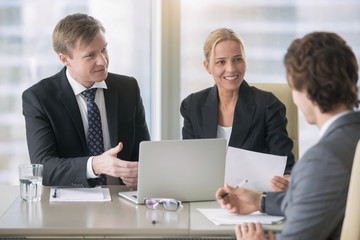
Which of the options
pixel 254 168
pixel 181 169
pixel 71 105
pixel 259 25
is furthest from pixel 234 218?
pixel 259 25

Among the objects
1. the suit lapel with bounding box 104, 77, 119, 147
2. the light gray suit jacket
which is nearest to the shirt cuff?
the suit lapel with bounding box 104, 77, 119, 147

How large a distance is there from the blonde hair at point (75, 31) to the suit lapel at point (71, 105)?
0.18 m

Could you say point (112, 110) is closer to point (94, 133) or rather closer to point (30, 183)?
point (94, 133)

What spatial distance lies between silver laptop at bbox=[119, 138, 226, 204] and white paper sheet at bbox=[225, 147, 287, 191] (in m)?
0.17

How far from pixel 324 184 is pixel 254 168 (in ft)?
2.69

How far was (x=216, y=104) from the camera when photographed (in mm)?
3062

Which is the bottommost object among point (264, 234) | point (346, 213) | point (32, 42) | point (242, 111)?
point (264, 234)

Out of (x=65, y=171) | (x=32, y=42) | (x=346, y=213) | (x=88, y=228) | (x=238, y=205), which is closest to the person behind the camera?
(x=346, y=213)

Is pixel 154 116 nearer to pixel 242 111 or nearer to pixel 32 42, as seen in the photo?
pixel 32 42

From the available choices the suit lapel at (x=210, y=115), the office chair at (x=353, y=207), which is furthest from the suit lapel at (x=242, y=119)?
the office chair at (x=353, y=207)

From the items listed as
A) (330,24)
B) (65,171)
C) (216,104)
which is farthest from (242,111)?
(330,24)

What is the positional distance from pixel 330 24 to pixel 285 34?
0.35 meters

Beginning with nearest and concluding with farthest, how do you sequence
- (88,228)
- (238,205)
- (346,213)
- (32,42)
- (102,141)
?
1. (346,213)
2. (88,228)
3. (238,205)
4. (102,141)
5. (32,42)

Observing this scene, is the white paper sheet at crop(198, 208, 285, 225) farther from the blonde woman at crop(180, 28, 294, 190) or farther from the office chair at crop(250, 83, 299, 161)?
the office chair at crop(250, 83, 299, 161)
